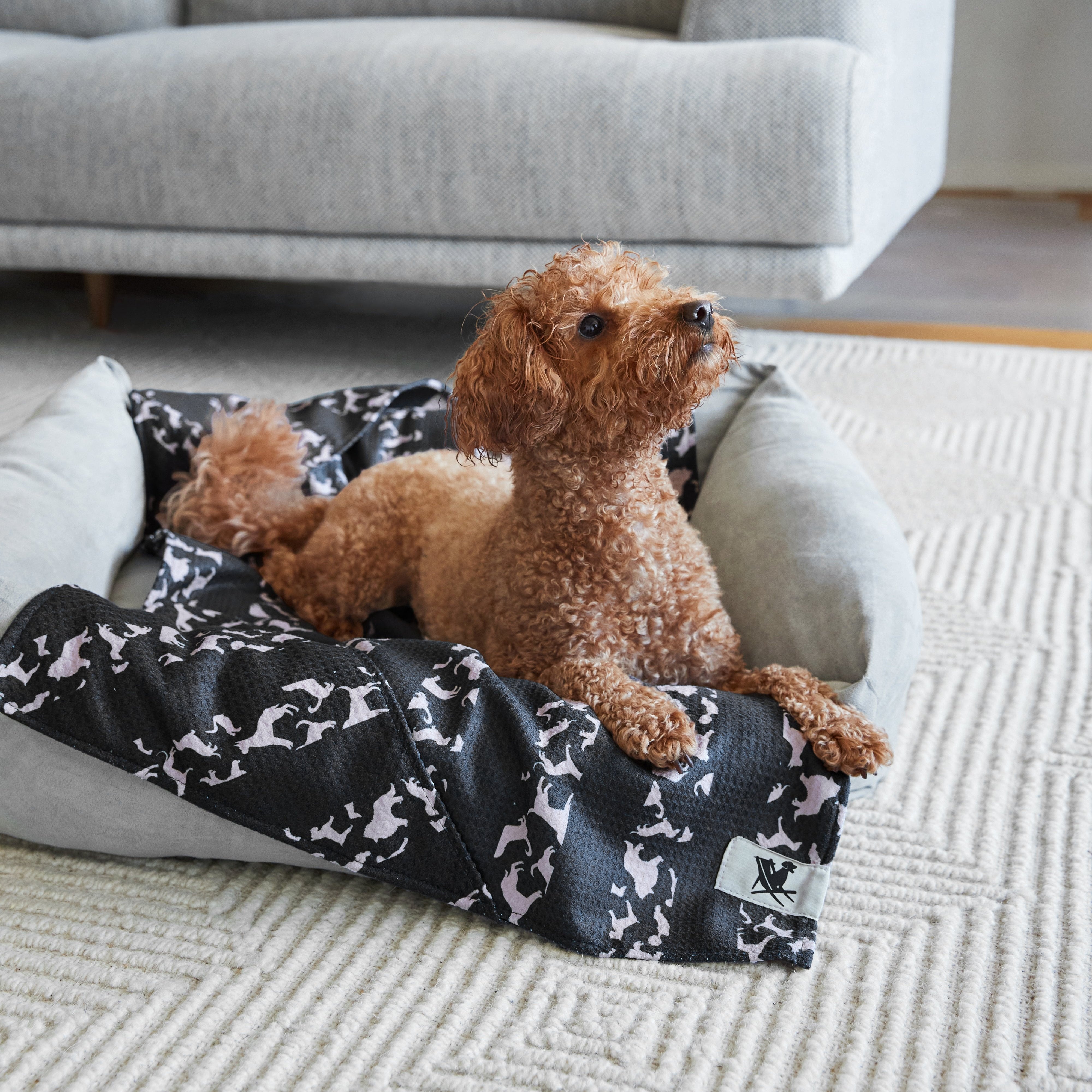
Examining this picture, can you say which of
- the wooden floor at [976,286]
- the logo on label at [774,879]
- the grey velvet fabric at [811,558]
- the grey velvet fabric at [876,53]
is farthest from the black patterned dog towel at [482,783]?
the wooden floor at [976,286]

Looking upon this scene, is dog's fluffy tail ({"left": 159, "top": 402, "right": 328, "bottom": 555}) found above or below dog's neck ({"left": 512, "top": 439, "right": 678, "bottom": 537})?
below

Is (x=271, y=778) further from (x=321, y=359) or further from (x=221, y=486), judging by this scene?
(x=321, y=359)

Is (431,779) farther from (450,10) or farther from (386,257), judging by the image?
(450,10)

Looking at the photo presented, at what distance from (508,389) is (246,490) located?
619 millimetres

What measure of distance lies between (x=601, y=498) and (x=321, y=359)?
154 centimetres

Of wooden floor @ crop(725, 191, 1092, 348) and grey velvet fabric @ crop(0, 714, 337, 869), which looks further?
wooden floor @ crop(725, 191, 1092, 348)

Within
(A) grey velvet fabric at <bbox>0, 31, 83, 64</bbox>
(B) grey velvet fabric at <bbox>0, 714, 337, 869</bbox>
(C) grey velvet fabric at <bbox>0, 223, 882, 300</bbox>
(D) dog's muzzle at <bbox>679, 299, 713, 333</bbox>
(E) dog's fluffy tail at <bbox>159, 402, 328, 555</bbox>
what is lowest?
(B) grey velvet fabric at <bbox>0, 714, 337, 869</bbox>

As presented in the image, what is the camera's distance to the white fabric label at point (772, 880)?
3.15 feet

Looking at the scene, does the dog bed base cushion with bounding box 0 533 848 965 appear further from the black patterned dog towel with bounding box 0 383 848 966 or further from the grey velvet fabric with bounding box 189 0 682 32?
the grey velvet fabric with bounding box 189 0 682 32

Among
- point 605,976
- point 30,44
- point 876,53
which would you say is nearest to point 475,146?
point 876,53

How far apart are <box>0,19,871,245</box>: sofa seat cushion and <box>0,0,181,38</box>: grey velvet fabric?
611mm

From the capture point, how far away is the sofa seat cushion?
1.92 metres

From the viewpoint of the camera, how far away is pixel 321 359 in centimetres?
246

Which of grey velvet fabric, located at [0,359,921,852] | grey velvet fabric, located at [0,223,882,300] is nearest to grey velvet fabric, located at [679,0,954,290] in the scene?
grey velvet fabric, located at [0,223,882,300]
